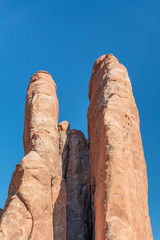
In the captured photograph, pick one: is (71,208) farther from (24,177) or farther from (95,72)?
Result: (95,72)

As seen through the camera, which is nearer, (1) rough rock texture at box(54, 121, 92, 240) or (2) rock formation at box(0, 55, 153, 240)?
(2) rock formation at box(0, 55, 153, 240)

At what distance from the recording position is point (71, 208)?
15.5 meters

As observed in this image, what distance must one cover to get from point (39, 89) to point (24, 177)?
732 cm

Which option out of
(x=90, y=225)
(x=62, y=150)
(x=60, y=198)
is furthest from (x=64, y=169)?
(x=60, y=198)

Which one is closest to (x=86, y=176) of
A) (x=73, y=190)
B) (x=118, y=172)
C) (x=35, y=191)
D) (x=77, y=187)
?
(x=77, y=187)

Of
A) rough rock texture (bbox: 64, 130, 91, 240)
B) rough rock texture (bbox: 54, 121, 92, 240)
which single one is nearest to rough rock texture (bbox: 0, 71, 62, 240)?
rough rock texture (bbox: 54, 121, 92, 240)

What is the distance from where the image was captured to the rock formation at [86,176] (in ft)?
34.2

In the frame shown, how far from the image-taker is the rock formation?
1041cm

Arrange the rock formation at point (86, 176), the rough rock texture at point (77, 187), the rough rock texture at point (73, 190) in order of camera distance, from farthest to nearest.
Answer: the rough rock texture at point (77, 187) → the rough rock texture at point (73, 190) → the rock formation at point (86, 176)

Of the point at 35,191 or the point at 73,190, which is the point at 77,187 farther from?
the point at 35,191

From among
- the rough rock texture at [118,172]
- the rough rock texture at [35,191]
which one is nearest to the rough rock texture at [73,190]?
the rough rock texture at [35,191]

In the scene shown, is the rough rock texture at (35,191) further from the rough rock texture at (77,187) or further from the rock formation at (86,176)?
the rough rock texture at (77,187)

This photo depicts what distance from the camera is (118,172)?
10.6 metres

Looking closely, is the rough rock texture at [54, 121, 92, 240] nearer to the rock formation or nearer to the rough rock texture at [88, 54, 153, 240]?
the rock formation
